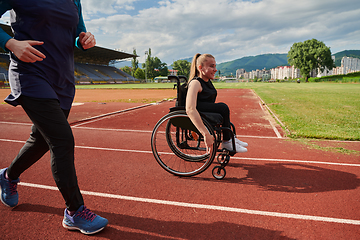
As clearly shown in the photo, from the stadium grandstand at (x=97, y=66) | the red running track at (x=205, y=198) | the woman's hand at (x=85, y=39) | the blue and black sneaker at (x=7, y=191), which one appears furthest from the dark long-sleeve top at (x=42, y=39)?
the stadium grandstand at (x=97, y=66)

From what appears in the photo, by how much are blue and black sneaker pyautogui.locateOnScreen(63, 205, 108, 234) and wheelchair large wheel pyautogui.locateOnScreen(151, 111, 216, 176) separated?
3.99 ft

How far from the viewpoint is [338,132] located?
518 centimetres

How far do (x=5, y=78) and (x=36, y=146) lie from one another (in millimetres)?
50037

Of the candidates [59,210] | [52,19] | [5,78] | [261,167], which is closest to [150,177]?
[59,210]

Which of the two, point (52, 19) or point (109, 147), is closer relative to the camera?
point (52, 19)

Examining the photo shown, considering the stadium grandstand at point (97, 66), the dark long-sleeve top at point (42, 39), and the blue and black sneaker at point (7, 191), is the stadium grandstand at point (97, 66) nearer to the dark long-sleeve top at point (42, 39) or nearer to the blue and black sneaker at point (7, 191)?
the blue and black sneaker at point (7, 191)

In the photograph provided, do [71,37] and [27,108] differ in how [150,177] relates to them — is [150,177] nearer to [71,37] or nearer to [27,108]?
[27,108]

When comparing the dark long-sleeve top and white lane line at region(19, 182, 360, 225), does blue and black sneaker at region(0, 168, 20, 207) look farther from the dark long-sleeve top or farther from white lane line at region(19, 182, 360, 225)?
the dark long-sleeve top

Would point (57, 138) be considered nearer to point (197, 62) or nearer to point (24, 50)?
point (24, 50)

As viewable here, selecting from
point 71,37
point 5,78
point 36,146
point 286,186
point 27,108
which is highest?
point 5,78

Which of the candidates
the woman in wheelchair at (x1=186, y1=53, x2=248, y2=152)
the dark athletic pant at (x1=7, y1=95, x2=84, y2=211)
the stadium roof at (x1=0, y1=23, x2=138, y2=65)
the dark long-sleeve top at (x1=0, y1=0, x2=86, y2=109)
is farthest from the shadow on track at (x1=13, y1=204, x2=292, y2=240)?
the stadium roof at (x1=0, y1=23, x2=138, y2=65)

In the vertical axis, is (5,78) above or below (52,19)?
above

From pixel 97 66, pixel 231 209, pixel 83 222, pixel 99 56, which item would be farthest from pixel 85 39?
pixel 97 66

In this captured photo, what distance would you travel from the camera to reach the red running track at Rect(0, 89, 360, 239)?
1.90 m
